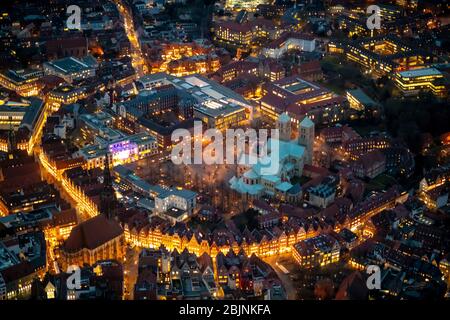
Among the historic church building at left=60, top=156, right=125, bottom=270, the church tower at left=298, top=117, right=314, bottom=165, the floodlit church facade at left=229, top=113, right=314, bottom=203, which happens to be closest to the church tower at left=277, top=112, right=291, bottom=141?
the floodlit church facade at left=229, top=113, right=314, bottom=203

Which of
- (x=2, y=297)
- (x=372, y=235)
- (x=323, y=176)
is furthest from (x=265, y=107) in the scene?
(x=2, y=297)

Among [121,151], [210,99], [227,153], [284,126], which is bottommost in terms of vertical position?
[227,153]

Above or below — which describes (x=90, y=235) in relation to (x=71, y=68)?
above

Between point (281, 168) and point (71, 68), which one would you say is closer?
point (281, 168)

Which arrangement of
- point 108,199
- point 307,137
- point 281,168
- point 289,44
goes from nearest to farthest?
point 108,199, point 281,168, point 307,137, point 289,44

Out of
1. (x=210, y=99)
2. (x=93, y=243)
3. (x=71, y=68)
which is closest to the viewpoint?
(x=93, y=243)

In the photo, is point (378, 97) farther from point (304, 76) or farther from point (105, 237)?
point (105, 237)

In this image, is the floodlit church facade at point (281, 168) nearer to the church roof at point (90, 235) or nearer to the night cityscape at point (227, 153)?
the night cityscape at point (227, 153)

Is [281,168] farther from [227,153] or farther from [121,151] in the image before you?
[121,151]

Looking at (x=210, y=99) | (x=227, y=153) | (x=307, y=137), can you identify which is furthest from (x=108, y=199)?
(x=210, y=99)
